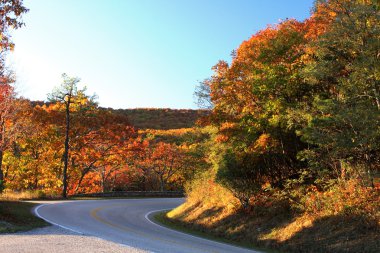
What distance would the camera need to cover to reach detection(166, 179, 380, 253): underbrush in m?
12.7

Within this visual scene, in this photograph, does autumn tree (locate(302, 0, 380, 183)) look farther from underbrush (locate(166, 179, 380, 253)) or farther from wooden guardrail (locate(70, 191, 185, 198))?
wooden guardrail (locate(70, 191, 185, 198))

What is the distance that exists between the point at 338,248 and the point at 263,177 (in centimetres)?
736

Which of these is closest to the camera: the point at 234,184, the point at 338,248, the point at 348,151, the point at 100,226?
the point at 338,248

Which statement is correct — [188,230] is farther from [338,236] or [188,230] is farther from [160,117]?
[160,117]

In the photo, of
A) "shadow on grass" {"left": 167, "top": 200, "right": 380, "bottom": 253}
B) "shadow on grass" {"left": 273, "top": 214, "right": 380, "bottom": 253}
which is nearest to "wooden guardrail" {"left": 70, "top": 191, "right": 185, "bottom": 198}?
"shadow on grass" {"left": 167, "top": 200, "right": 380, "bottom": 253}

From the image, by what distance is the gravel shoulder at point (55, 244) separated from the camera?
9437 millimetres

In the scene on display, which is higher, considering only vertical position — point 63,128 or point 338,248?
point 63,128

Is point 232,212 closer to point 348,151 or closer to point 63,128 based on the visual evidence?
point 348,151

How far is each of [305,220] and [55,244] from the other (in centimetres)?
975

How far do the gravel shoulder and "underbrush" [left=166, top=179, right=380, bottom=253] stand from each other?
709 centimetres

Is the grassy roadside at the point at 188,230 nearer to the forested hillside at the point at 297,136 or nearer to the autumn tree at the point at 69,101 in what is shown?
the forested hillside at the point at 297,136

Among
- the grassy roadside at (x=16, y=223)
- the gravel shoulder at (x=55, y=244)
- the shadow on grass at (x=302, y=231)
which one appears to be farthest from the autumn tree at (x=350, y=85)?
the grassy roadside at (x=16, y=223)

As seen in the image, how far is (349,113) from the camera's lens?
12.7m

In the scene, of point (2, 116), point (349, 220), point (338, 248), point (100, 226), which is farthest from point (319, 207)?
point (2, 116)
